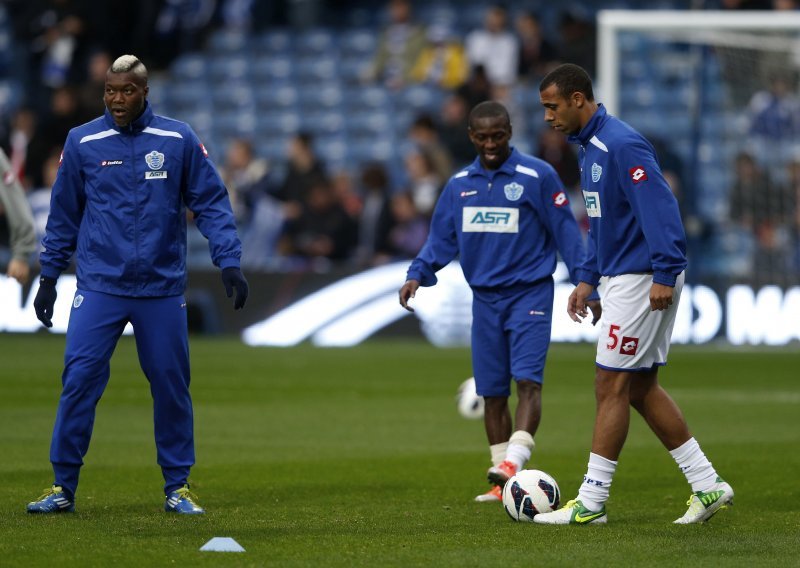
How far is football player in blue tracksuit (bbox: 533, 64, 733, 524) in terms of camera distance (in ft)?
24.0

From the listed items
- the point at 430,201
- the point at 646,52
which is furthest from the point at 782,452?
the point at 646,52

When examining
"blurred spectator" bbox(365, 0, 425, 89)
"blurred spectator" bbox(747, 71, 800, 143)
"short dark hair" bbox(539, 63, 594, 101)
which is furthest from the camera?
"blurred spectator" bbox(365, 0, 425, 89)

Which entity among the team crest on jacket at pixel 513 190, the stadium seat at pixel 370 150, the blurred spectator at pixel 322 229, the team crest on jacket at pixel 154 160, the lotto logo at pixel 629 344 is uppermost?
the team crest on jacket at pixel 154 160

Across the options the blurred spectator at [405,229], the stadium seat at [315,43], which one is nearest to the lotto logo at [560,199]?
the blurred spectator at [405,229]

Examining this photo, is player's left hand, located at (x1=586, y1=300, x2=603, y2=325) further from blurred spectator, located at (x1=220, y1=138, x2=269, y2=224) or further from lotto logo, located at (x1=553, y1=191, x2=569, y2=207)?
blurred spectator, located at (x1=220, y1=138, x2=269, y2=224)

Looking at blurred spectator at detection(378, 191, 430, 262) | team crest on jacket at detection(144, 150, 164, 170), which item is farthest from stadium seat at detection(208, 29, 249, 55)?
team crest on jacket at detection(144, 150, 164, 170)

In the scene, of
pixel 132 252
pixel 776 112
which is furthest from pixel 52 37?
pixel 132 252

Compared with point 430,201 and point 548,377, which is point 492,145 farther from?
point 430,201

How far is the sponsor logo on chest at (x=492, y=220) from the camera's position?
29.0 ft

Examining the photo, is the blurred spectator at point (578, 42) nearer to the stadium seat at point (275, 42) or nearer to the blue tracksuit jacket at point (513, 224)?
the stadium seat at point (275, 42)

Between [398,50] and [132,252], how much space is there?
18.8m

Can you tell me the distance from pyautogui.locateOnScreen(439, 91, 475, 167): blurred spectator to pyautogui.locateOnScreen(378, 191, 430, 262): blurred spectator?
4.44 ft

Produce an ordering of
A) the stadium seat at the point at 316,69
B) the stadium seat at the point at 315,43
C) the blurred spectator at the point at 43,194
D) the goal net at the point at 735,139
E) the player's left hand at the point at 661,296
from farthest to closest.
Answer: the stadium seat at the point at 315,43, the stadium seat at the point at 316,69, the blurred spectator at the point at 43,194, the goal net at the point at 735,139, the player's left hand at the point at 661,296

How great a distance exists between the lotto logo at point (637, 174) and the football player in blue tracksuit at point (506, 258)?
1.39m
